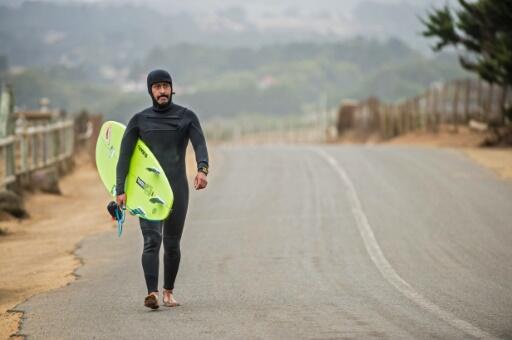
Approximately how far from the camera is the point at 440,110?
1815 inches

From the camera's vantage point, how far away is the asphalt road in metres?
8.89

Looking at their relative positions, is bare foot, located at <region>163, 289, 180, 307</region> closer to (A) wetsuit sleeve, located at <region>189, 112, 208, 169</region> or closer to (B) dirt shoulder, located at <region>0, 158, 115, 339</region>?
(A) wetsuit sleeve, located at <region>189, 112, 208, 169</region>

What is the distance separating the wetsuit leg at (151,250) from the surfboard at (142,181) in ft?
0.30

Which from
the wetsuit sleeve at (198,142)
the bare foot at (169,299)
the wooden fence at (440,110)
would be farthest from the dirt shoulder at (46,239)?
the wooden fence at (440,110)

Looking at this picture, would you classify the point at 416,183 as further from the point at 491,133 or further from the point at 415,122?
the point at 415,122

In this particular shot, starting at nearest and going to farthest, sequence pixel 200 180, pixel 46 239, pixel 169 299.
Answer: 1. pixel 200 180
2. pixel 169 299
3. pixel 46 239

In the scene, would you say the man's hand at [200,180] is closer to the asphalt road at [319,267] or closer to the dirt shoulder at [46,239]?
the asphalt road at [319,267]

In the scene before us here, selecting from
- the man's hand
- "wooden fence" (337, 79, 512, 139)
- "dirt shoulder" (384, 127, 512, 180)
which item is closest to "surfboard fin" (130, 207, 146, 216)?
the man's hand

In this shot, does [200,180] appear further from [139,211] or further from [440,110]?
[440,110]

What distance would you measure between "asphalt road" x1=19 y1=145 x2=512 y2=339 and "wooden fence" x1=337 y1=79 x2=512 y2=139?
46.8ft

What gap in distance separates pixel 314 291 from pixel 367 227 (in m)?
6.09

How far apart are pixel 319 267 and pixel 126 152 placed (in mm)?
3610

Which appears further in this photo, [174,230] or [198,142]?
[198,142]

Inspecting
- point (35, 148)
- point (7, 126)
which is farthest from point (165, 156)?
point (35, 148)
